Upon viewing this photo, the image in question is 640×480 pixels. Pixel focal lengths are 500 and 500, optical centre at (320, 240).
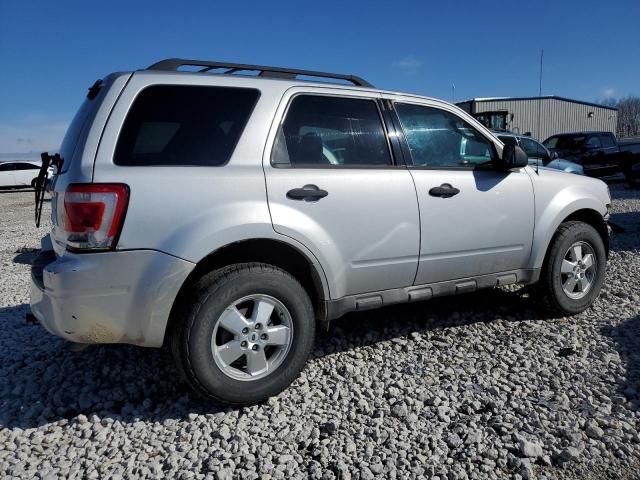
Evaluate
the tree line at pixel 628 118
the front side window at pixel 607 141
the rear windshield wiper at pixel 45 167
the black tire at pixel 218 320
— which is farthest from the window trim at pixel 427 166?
the tree line at pixel 628 118

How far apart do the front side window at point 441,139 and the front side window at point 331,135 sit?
0.90 feet

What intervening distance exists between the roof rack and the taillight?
860mm

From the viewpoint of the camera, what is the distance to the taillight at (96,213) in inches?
98.5

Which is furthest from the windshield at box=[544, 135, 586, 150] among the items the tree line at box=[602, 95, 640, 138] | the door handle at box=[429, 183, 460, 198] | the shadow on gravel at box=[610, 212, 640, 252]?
the tree line at box=[602, 95, 640, 138]

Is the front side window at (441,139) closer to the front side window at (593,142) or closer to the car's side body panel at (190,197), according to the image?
the car's side body panel at (190,197)

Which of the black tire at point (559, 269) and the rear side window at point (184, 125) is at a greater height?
the rear side window at point (184, 125)

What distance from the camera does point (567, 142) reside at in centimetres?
1641

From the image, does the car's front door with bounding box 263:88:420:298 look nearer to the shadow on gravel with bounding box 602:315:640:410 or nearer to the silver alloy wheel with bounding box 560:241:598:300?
the shadow on gravel with bounding box 602:315:640:410

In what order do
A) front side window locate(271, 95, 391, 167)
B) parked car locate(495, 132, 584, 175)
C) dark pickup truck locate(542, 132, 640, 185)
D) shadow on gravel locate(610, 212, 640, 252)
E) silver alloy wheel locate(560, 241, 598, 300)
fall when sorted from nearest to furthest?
front side window locate(271, 95, 391, 167) → silver alloy wheel locate(560, 241, 598, 300) → shadow on gravel locate(610, 212, 640, 252) → parked car locate(495, 132, 584, 175) → dark pickup truck locate(542, 132, 640, 185)

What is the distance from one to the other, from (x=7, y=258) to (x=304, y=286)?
676cm

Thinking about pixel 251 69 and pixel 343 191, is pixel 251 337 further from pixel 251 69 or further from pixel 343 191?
pixel 251 69

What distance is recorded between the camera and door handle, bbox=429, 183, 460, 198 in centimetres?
346

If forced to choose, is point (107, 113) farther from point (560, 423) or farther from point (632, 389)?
point (632, 389)

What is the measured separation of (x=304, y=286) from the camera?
10.8 feet
